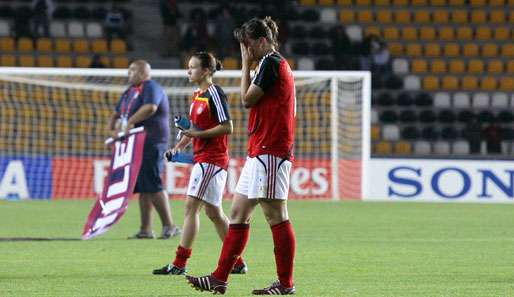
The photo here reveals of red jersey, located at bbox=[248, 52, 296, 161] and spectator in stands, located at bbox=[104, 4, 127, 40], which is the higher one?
spectator in stands, located at bbox=[104, 4, 127, 40]

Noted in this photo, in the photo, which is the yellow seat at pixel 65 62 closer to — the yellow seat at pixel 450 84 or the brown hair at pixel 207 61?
the yellow seat at pixel 450 84

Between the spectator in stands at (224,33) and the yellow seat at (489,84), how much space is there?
5.34 metres

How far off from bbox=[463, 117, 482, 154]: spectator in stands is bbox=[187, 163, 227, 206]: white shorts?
15414 millimetres

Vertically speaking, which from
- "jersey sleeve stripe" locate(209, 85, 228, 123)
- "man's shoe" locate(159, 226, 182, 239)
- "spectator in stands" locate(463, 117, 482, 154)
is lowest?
"man's shoe" locate(159, 226, 182, 239)

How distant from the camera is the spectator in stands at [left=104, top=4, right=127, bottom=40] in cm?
2706

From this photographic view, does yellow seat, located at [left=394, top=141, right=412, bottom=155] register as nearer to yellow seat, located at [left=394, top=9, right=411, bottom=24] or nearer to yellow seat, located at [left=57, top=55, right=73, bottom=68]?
yellow seat, located at [left=394, top=9, right=411, bottom=24]

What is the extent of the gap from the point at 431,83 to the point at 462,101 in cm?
84

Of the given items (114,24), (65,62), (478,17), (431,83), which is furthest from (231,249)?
(478,17)

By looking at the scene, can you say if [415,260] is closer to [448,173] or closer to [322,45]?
[448,173]

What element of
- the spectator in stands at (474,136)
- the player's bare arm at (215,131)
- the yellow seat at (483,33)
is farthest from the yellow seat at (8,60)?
the player's bare arm at (215,131)

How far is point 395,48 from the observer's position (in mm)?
27984

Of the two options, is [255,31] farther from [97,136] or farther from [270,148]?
[97,136]

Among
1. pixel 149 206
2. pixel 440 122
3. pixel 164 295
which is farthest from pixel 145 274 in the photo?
pixel 440 122

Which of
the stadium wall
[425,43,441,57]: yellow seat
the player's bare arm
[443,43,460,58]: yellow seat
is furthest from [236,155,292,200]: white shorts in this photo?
[443,43,460,58]: yellow seat
